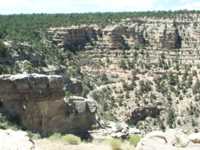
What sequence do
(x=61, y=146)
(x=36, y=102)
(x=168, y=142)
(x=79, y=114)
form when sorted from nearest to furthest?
(x=168, y=142) < (x=61, y=146) < (x=36, y=102) < (x=79, y=114)

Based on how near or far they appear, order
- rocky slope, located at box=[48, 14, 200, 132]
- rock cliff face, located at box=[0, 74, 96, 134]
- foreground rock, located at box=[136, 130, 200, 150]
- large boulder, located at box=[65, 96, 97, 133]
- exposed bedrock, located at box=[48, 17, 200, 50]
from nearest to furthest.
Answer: foreground rock, located at box=[136, 130, 200, 150]
rock cliff face, located at box=[0, 74, 96, 134]
large boulder, located at box=[65, 96, 97, 133]
rocky slope, located at box=[48, 14, 200, 132]
exposed bedrock, located at box=[48, 17, 200, 50]

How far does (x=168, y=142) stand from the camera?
496 inches

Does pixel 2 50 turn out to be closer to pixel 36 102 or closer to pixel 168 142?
pixel 36 102

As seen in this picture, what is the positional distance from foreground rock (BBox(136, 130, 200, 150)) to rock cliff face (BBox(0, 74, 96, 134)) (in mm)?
16501

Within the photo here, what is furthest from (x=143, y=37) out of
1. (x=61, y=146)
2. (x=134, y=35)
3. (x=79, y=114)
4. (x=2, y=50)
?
(x=61, y=146)

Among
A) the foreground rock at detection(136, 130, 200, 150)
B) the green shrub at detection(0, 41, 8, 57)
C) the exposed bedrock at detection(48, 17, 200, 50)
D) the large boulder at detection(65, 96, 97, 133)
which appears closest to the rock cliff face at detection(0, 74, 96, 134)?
the large boulder at detection(65, 96, 97, 133)

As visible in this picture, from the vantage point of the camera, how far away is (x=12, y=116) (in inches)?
1149

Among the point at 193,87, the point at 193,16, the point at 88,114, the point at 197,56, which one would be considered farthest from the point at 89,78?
the point at 88,114

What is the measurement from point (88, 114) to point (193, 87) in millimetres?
57569

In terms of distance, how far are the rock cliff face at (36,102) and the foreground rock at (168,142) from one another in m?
16.5

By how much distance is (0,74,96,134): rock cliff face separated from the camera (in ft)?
96.3

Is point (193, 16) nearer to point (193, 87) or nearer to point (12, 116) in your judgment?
point (193, 87)

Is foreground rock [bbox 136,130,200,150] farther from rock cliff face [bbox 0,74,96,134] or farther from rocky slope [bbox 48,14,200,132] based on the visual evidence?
rocky slope [bbox 48,14,200,132]

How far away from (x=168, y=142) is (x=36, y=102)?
59.9 ft
